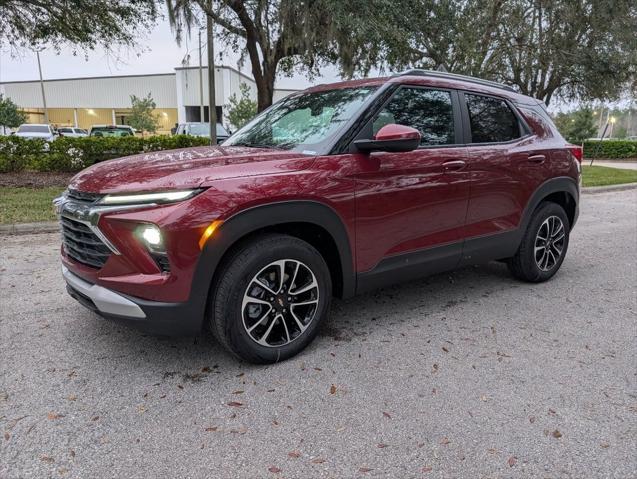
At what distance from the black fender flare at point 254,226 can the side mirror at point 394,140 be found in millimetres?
510

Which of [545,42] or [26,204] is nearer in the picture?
[26,204]

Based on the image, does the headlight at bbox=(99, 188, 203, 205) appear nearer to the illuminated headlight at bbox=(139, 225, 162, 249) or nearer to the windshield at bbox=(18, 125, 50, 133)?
the illuminated headlight at bbox=(139, 225, 162, 249)

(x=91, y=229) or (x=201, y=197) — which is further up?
(x=201, y=197)

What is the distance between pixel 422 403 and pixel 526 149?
8.86 ft

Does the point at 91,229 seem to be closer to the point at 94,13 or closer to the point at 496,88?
the point at 496,88

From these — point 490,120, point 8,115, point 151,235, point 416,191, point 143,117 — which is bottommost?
point 8,115

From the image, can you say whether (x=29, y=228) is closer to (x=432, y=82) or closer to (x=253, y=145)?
(x=253, y=145)

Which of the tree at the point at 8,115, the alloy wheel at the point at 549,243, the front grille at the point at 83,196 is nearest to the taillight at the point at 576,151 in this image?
the alloy wheel at the point at 549,243

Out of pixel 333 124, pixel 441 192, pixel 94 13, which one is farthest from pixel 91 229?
pixel 94 13

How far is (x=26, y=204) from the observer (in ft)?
25.9

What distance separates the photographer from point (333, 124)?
10.6ft

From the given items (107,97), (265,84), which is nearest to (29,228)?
(265,84)

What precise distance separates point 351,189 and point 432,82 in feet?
4.34

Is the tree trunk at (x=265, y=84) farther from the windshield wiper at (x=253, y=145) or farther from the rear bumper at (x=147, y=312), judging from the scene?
the rear bumper at (x=147, y=312)
